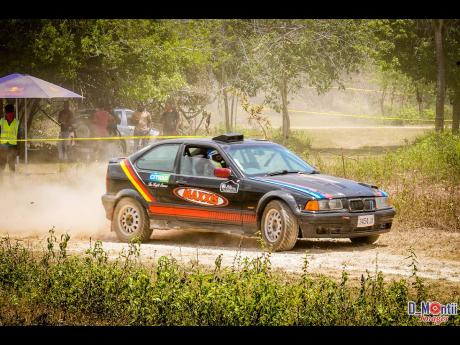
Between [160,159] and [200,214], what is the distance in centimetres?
125

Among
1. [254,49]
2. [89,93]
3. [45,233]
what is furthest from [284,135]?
[45,233]

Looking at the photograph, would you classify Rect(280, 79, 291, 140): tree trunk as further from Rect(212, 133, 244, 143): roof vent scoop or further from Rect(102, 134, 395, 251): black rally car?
Rect(212, 133, 244, 143): roof vent scoop

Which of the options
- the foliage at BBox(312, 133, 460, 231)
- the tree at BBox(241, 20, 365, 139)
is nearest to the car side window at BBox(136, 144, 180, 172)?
the foliage at BBox(312, 133, 460, 231)

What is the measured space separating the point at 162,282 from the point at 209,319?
64 centimetres

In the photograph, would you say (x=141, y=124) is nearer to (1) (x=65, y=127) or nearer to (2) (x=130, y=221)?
(1) (x=65, y=127)

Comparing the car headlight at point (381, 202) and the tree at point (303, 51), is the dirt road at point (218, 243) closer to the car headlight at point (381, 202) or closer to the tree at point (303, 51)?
the car headlight at point (381, 202)

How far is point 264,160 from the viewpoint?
13852 millimetres

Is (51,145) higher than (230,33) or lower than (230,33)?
lower

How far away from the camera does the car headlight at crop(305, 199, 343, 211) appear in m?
12.6

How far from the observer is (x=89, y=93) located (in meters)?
36.2

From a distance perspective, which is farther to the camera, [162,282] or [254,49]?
[254,49]

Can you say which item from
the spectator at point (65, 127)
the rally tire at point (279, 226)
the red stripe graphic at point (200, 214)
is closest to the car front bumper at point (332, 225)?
the rally tire at point (279, 226)
